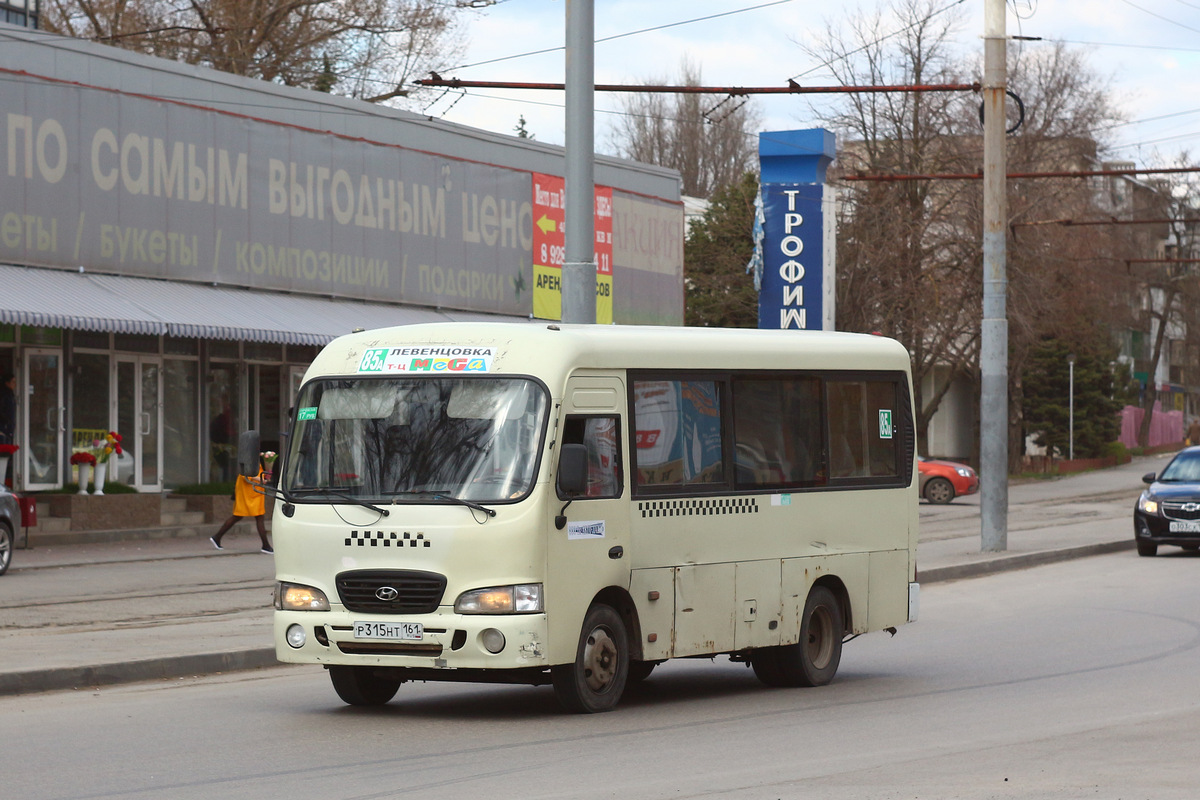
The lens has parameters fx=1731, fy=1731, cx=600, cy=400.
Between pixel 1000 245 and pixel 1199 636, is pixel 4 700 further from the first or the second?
pixel 1000 245

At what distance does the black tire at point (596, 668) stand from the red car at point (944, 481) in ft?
98.1

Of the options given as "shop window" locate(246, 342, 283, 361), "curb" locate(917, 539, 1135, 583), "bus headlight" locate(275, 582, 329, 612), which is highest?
"shop window" locate(246, 342, 283, 361)

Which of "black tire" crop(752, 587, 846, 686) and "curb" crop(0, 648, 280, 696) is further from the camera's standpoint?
"black tire" crop(752, 587, 846, 686)

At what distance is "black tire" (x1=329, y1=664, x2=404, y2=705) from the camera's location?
10766 millimetres

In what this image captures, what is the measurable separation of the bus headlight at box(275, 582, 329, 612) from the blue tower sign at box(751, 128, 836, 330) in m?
18.3

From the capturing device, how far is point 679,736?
9.65m

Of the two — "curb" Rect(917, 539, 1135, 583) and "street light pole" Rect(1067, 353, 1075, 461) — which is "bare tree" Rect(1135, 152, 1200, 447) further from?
"curb" Rect(917, 539, 1135, 583)

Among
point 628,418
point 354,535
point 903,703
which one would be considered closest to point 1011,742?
point 903,703

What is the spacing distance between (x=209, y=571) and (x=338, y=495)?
11.6 meters

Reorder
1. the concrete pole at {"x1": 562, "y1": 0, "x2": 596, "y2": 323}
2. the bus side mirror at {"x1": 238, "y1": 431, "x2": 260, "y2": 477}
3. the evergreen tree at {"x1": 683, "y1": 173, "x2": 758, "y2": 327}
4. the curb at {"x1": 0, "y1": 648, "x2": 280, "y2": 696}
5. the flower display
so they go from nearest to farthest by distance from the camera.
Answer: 1. the bus side mirror at {"x1": 238, "y1": 431, "x2": 260, "y2": 477}
2. the curb at {"x1": 0, "y1": 648, "x2": 280, "y2": 696}
3. the concrete pole at {"x1": 562, "y1": 0, "x2": 596, "y2": 323}
4. the flower display
5. the evergreen tree at {"x1": 683, "y1": 173, "x2": 758, "y2": 327}

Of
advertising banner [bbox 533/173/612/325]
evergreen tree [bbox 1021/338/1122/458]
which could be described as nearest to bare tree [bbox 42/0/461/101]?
advertising banner [bbox 533/173/612/325]

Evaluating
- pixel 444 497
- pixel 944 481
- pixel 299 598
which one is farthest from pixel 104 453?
pixel 944 481

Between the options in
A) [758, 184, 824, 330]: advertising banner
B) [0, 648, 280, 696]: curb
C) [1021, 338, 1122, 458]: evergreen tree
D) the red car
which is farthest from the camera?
[1021, 338, 1122, 458]: evergreen tree

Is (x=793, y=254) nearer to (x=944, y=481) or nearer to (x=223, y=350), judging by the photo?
(x=223, y=350)
